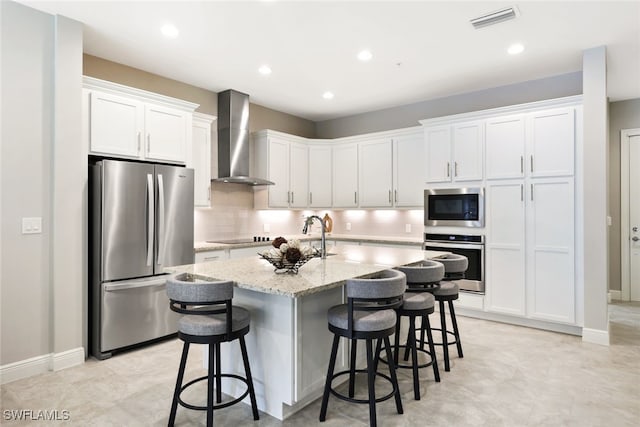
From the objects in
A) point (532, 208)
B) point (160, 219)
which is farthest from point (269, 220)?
point (532, 208)

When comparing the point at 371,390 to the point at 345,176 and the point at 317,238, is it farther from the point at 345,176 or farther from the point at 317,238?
the point at 345,176

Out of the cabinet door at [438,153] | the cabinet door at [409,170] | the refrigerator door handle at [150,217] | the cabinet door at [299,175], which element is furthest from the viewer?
the cabinet door at [299,175]

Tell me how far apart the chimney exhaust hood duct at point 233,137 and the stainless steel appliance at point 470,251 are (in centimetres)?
258

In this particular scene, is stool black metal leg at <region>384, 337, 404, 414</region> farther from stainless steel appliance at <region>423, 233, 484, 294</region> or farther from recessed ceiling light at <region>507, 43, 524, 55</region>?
recessed ceiling light at <region>507, 43, 524, 55</region>

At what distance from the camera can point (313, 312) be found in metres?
2.39

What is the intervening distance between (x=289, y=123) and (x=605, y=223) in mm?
4533

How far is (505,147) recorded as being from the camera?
430cm

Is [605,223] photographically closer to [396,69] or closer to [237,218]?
[396,69]

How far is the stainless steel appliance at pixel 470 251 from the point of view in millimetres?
4477

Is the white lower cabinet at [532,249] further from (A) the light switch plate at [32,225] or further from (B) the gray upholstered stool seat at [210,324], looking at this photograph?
(A) the light switch plate at [32,225]

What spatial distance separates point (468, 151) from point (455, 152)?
0.16 meters

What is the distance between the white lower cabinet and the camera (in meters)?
3.95

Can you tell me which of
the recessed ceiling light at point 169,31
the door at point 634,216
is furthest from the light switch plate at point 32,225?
the door at point 634,216

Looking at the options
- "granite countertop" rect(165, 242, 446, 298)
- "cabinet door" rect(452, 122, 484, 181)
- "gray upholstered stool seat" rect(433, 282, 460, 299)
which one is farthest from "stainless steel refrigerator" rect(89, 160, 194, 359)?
"cabinet door" rect(452, 122, 484, 181)
